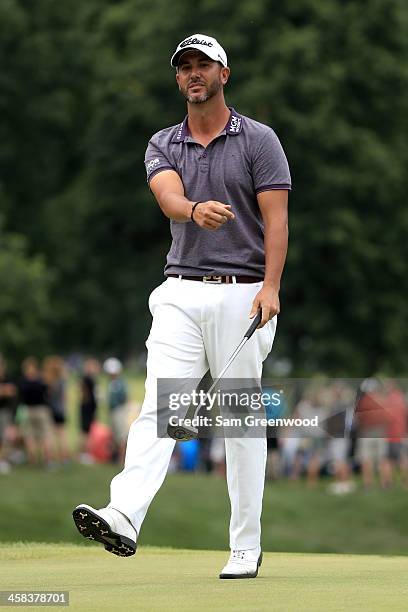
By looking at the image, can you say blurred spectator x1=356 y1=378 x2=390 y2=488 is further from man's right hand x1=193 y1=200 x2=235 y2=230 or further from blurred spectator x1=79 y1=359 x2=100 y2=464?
man's right hand x1=193 y1=200 x2=235 y2=230

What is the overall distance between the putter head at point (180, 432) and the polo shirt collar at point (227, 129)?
1.36 meters

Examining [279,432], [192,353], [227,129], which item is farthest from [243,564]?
[279,432]

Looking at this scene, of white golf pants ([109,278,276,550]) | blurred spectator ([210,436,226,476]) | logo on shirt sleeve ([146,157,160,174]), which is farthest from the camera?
blurred spectator ([210,436,226,476])

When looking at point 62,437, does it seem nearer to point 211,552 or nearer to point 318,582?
point 211,552

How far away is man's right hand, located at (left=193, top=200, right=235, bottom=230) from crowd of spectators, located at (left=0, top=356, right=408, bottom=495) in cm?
1516

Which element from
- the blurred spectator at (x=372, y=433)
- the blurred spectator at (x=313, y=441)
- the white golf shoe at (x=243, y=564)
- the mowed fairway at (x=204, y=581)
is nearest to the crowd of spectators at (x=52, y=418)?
the blurred spectator at (x=313, y=441)

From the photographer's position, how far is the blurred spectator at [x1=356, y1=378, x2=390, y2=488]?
2341 centimetres

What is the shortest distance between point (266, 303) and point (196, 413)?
62 cm

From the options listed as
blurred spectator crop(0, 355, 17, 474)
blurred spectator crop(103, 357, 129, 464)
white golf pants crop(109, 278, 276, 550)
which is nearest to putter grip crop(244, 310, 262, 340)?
white golf pants crop(109, 278, 276, 550)

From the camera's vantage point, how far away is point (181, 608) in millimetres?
5633

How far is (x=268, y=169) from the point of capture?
23.4 feet

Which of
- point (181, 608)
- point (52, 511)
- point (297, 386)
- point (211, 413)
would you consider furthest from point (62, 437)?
point (181, 608)

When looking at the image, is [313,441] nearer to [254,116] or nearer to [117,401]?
[117,401]

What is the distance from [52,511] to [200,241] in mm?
15707
